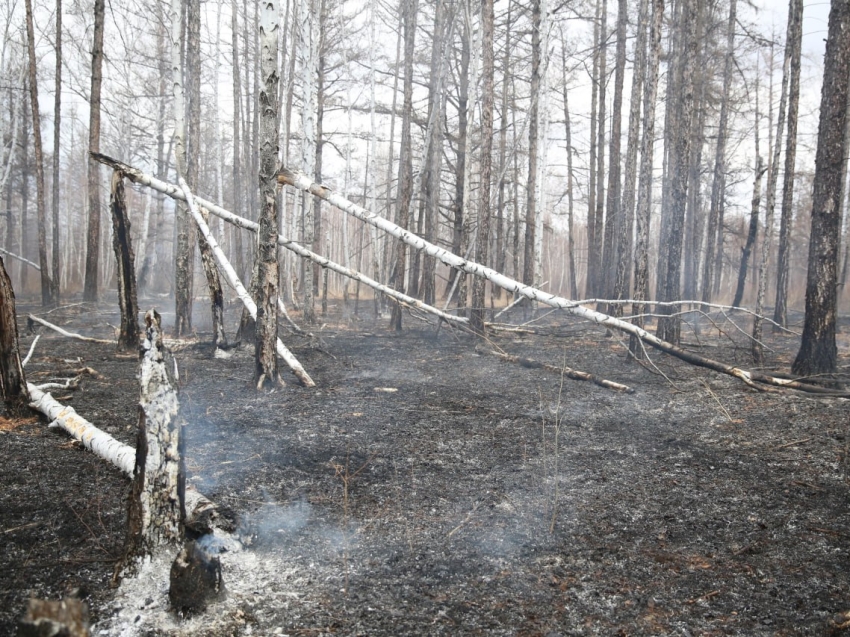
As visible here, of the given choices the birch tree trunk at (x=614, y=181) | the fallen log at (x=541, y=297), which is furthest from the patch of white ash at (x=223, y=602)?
the birch tree trunk at (x=614, y=181)

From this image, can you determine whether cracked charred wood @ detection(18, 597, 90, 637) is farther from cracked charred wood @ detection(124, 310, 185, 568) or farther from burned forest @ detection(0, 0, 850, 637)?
cracked charred wood @ detection(124, 310, 185, 568)

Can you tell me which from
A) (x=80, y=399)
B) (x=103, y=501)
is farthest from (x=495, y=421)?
(x=80, y=399)

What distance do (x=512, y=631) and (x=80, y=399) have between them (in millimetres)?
5226

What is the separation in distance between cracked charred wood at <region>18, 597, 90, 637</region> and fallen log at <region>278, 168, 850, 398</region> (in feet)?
15.0

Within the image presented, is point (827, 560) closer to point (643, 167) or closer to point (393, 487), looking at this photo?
point (393, 487)

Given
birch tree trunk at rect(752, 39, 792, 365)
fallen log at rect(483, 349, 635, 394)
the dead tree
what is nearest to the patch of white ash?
the dead tree

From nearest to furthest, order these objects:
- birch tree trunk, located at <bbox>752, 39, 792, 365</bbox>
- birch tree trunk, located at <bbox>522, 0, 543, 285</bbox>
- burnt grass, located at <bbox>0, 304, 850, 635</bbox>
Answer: burnt grass, located at <bbox>0, 304, 850, 635</bbox>, birch tree trunk, located at <bbox>752, 39, 792, 365</bbox>, birch tree trunk, located at <bbox>522, 0, 543, 285</bbox>

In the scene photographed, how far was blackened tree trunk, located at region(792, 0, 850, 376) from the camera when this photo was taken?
23.5ft

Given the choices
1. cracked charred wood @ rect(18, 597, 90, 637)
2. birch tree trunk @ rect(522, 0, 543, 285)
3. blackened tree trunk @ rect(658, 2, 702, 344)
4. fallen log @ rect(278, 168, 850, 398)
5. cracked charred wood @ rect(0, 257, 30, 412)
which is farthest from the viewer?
birch tree trunk @ rect(522, 0, 543, 285)

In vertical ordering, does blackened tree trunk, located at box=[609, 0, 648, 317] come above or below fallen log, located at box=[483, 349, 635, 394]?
above

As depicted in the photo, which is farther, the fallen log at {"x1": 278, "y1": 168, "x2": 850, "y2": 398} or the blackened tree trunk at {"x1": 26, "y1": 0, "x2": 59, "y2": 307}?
the blackened tree trunk at {"x1": 26, "y1": 0, "x2": 59, "y2": 307}

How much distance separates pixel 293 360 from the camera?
7.07 m

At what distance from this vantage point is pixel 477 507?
3762 millimetres

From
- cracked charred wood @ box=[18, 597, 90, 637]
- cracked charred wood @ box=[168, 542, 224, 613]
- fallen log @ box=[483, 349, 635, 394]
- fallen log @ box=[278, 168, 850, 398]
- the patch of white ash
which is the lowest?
the patch of white ash
